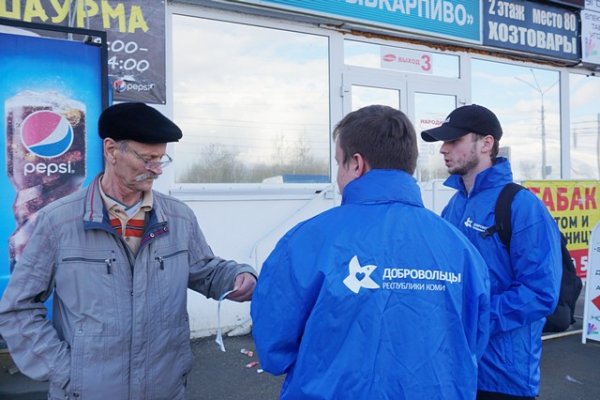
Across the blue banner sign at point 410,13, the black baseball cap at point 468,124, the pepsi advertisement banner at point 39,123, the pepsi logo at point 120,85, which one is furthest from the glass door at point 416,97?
the black baseball cap at point 468,124

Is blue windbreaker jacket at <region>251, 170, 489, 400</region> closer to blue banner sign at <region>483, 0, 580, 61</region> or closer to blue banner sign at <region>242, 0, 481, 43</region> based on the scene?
blue banner sign at <region>242, 0, 481, 43</region>

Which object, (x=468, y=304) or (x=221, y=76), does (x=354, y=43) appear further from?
(x=468, y=304)

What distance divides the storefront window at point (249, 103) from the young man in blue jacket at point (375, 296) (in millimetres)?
4888

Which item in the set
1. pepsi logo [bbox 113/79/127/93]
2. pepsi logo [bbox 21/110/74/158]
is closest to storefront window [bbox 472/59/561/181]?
pepsi logo [bbox 113/79/127/93]

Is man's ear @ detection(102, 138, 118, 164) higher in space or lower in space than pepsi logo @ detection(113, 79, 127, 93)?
lower

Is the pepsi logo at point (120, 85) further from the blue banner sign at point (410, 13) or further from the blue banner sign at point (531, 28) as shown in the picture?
the blue banner sign at point (531, 28)

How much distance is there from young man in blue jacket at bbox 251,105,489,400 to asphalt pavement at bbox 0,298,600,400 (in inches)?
135

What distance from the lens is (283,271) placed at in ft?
5.40

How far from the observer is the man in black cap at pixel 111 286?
6.82 feet

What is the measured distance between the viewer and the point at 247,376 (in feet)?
17.3

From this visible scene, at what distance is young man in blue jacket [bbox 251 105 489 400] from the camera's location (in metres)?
1.57

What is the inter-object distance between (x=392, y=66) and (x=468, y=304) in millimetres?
6647

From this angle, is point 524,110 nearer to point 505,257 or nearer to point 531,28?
point 531,28

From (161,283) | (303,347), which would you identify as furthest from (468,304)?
(161,283)
